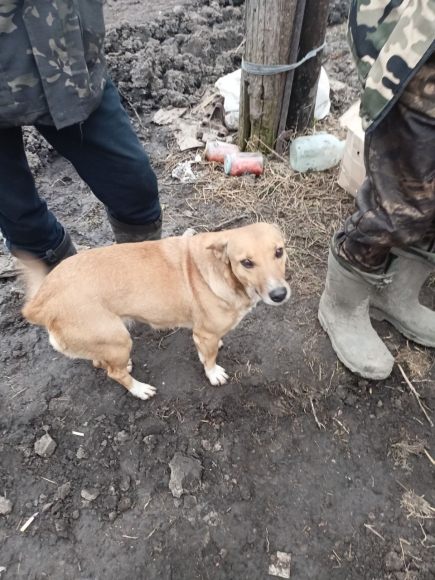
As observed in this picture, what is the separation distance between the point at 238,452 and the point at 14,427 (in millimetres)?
1507

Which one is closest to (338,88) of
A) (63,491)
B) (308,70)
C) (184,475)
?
(308,70)

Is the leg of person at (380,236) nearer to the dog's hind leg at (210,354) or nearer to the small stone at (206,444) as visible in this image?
the dog's hind leg at (210,354)

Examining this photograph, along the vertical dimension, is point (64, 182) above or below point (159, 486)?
above

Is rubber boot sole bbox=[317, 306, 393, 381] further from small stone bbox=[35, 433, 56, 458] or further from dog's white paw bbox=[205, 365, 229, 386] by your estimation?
small stone bbox=[35, 433, 56, 458]

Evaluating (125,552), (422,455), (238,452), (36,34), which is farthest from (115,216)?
(422,455)

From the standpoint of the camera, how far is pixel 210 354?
9.20 ft

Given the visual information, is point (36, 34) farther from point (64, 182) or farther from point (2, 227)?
point (64, 182)

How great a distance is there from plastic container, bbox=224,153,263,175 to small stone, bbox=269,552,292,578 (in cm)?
359

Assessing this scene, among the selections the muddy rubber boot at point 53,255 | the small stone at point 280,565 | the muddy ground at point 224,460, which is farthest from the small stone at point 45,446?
the small stone at point 280,565

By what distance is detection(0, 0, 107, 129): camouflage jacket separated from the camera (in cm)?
187

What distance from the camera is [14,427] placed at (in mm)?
2746

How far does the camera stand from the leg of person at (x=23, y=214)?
245 cm

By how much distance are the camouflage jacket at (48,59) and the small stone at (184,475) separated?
2.05 metres

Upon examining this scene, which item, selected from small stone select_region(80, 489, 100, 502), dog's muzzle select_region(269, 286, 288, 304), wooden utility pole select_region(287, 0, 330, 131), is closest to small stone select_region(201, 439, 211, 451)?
small stone select_region(80, 489, 100, 502)
